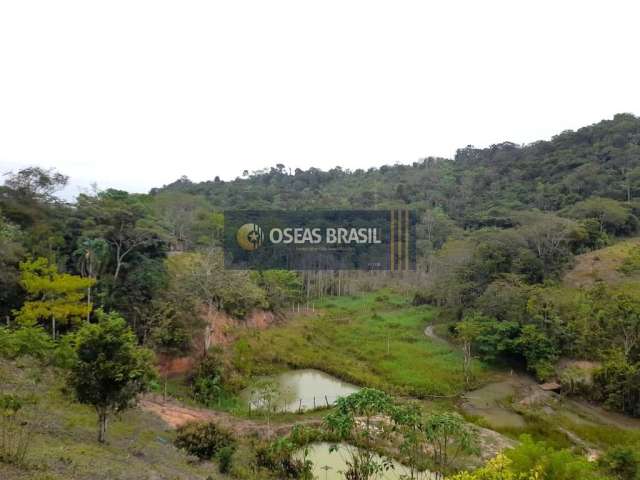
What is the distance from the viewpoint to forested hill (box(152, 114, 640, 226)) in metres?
46.0

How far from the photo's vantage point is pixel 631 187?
141 feet

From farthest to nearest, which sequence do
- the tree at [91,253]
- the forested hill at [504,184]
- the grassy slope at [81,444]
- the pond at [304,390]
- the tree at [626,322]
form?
the forested hill at [504,184]
the tree at [91,253]
the tree at [626,322]
the pond at [304,390]
the grassy slope at [81,444]

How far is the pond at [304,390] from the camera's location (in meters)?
17.2

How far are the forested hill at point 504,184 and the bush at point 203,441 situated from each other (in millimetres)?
35419

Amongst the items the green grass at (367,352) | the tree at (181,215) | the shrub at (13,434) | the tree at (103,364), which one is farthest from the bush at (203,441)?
the tree at (181,215)

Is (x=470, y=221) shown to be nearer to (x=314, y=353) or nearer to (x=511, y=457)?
(x=314, y=353)

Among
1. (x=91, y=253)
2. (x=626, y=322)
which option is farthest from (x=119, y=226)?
(x=626, y=322)

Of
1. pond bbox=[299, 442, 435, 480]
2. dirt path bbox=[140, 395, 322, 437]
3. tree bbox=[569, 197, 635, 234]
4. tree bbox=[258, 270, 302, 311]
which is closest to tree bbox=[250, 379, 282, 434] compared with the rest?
dirt path bbox=[140, 395, 322, 437]

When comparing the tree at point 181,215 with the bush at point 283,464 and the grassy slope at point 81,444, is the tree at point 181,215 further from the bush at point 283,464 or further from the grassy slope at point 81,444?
the bush at point 283,464

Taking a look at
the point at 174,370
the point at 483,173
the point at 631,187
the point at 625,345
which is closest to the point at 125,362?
the point at 174,370

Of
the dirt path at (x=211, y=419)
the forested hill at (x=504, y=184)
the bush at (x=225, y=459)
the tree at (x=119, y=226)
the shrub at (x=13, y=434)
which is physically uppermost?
the forested hill at (x=504, y=184)

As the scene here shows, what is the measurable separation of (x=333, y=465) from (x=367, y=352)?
11.8 m

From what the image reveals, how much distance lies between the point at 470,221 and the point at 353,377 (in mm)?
33078

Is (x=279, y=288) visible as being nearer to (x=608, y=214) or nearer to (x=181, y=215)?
(x=181, y=215)
